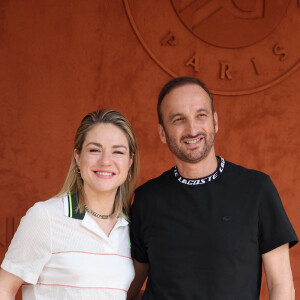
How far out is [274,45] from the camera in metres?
3.42

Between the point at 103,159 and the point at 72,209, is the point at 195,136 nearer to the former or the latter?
the point at 103,159

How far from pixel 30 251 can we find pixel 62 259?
121mm

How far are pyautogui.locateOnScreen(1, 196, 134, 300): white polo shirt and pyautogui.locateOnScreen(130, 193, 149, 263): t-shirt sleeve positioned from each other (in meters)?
0.14

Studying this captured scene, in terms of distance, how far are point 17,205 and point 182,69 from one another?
1.50m

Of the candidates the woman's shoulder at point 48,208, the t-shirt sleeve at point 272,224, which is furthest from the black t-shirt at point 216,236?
the woman's shoulder at point 48,208

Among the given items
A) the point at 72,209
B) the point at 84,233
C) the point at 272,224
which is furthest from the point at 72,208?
the point at 272,224

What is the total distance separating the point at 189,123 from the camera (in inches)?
75.1

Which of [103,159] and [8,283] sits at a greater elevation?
[103,159]

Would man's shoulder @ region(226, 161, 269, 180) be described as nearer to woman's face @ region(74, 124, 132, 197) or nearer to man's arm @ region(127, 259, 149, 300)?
woman's face @ region(74, 124, 132, 197)

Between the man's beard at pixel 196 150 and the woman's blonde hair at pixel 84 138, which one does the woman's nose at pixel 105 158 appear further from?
the man's beard at pixel 196 150

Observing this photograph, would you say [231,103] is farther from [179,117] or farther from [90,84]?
[179,117]

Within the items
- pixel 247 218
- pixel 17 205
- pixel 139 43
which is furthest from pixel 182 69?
pixel 247 218

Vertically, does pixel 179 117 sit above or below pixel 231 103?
below

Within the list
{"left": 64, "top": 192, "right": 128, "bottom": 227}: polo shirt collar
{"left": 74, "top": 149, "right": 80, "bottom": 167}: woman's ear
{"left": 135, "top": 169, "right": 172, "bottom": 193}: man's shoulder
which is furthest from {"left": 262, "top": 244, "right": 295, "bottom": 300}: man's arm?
{"left": 74, "top": 149, "right": 80, "bottom": 167}: woman's ear
